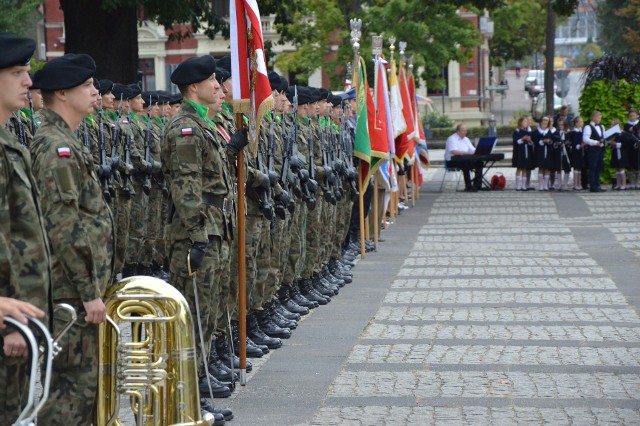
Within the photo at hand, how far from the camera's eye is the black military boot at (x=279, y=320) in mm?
10820

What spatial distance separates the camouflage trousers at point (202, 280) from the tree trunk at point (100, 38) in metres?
15.1

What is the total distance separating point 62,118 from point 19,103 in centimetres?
109

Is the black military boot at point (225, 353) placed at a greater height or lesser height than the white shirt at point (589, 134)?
lesser

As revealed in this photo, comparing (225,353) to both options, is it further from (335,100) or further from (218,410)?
(335,100)

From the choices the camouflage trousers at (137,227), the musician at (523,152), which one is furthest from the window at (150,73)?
the camouflage trousers at (137,227)

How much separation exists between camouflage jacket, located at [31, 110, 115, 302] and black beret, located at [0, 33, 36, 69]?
883 mm

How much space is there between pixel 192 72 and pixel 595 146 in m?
21.6

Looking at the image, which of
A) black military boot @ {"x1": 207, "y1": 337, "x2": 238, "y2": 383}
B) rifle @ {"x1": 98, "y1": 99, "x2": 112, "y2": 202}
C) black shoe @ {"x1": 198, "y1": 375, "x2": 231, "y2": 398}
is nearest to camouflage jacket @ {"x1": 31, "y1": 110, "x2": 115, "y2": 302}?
black shoe @ {"x1": 198, "y1": 375, "x2": 231, "y2": 398}

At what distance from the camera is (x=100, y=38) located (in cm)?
Answer: 2278

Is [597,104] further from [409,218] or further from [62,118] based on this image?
[62,118]

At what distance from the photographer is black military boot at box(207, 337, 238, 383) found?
8562mm

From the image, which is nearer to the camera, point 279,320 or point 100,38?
point 279,320

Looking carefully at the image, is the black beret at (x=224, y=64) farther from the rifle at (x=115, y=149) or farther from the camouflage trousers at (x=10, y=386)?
the camouflage trousers at (x=10, y=386)

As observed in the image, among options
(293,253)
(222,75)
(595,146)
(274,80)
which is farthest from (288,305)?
(595,146)
